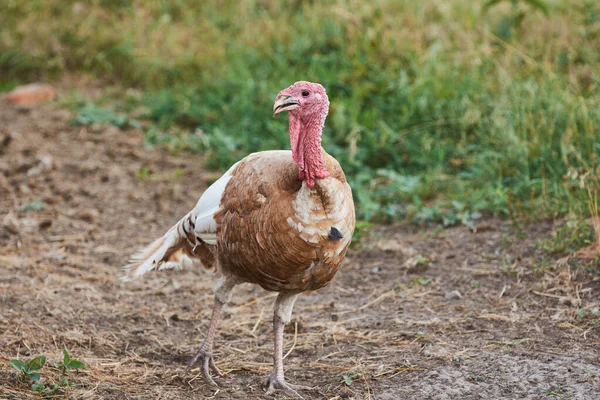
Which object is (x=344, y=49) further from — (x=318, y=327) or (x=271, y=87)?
(x=318, y=327)

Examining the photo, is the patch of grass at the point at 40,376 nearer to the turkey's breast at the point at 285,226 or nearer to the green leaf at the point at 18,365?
the green leaf at the point at 18,365

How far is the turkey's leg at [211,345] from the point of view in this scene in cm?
389

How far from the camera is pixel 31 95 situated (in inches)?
340

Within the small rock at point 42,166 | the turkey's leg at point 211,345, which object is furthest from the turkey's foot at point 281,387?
the small rock at point 42,166

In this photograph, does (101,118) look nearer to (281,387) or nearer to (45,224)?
(45,224)

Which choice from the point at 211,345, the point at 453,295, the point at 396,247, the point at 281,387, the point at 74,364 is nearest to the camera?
the point at 74,364

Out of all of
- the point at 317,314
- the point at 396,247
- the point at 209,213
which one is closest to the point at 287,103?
the point at 209,213

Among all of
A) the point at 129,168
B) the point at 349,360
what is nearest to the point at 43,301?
the point at 349,360

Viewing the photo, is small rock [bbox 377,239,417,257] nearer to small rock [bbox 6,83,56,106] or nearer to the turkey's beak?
the turkey's beak

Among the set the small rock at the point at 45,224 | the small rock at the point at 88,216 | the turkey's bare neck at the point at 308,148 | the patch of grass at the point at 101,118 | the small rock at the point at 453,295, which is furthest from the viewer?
the patch of grass at the point at 101,118

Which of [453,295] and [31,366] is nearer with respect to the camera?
[31,366]

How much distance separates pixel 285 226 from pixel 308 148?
35 cm

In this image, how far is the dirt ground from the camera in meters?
3.72

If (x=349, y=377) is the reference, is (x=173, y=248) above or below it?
above
